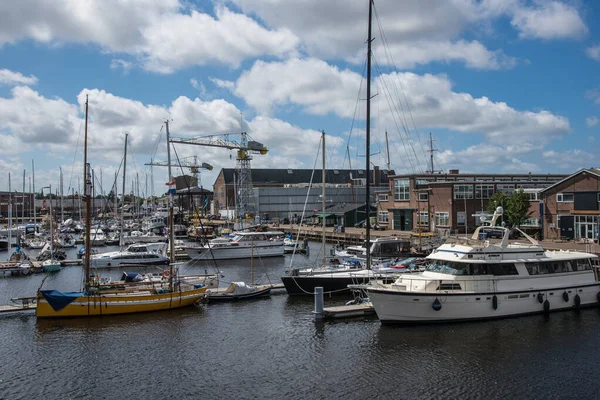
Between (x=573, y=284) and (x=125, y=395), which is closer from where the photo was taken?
(x=125, y=395)

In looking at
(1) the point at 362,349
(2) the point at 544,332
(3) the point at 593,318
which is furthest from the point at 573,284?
(1) the point at 362,349

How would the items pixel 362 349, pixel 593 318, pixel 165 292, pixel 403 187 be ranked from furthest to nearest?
pixel 403 187, pixel 165 292, pixel 593 318, pixel 362 349

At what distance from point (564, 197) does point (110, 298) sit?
44325 millimetres

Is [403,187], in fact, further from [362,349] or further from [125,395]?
Result: [125,395]

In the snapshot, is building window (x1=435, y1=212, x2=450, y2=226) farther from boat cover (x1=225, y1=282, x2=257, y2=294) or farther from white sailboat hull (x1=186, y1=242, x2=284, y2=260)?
boat cover (x1=225, y1=282, x2=257, y2=294)

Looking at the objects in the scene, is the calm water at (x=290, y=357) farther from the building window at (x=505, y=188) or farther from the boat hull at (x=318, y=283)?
the building window at (x=505, y=188)

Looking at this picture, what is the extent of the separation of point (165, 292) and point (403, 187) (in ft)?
A: 151

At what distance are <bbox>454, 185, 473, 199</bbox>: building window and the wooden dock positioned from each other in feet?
127

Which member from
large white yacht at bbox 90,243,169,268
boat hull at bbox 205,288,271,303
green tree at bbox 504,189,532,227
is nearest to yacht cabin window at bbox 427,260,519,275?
boat hull at bbox 205,288,271,303

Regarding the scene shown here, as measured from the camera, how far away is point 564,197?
5028cm

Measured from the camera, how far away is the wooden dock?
85.5 feet

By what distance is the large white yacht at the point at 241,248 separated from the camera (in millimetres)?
57250

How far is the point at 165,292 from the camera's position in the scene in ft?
98.2

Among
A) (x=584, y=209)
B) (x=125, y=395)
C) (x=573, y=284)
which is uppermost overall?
(x=584, y=209)
